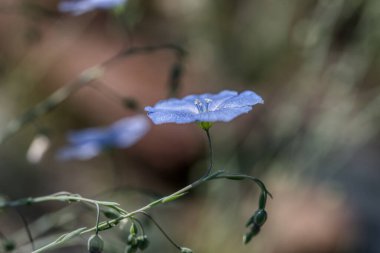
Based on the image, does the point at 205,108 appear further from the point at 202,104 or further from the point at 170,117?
the point at 170,117

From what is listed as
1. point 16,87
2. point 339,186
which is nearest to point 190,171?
point 339,186

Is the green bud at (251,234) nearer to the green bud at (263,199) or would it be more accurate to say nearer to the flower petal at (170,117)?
the green bud at (263,199)

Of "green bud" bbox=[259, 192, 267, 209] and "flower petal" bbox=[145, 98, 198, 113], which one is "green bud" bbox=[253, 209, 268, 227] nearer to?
"green bud" bbox=[259, 192, 267, 209]

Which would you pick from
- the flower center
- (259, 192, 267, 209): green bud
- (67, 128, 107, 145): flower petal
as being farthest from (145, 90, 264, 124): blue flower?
(67, 128, 107, 145): flower petal

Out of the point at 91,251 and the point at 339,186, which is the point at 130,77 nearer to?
the point at 339,186

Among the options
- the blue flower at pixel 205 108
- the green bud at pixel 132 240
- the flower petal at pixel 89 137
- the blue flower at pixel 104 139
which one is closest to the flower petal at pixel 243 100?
the blue flower at pixel 205 108

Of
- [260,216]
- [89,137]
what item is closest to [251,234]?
[260,216]
